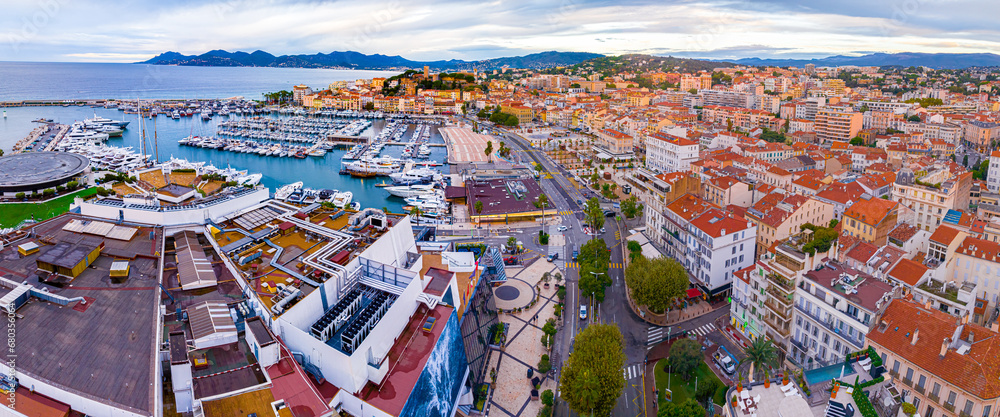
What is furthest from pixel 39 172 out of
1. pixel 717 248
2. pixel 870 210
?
pixel 870 210

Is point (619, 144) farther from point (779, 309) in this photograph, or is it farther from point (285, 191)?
point (779, 309)

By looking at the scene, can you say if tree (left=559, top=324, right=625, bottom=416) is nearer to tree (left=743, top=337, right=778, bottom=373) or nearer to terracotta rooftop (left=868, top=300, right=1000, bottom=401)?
tree (left=743, top=337, right=778, bottom=373)

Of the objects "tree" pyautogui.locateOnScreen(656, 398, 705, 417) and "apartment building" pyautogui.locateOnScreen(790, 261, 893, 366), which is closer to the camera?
"tree" pyautogui.locateOnScreen(656, 398, 705, 417)

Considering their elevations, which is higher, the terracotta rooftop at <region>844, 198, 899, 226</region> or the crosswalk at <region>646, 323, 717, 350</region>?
the terracotta rooftop at <region>844, 198, 899, 226</region>

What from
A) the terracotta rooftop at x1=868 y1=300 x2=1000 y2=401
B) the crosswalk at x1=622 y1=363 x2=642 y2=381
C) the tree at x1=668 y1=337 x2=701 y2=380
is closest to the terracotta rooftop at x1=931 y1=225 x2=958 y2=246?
the terracotta rooftop at x1=868 y1=300 x2=1000 y2=401

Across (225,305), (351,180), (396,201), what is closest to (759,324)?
(225,305)

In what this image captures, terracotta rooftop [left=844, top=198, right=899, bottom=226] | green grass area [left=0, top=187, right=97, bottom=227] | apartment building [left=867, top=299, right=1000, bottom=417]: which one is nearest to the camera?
apartment building [left=867, top=299, right=1000, bottom=417]

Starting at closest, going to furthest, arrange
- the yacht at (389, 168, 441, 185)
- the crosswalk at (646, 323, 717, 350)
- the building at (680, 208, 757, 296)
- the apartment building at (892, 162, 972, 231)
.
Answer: the crosswalk at (646, 323, 717, 350) < the building at (680, 208, 757, 296) < the apartment building at (892, 162, 972, 231) < the yacht at (389, 168, 441, 185)

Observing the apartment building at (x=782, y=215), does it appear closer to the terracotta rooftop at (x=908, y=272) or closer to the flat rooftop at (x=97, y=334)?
the terracotta rooftop at (x=908, y=272)
